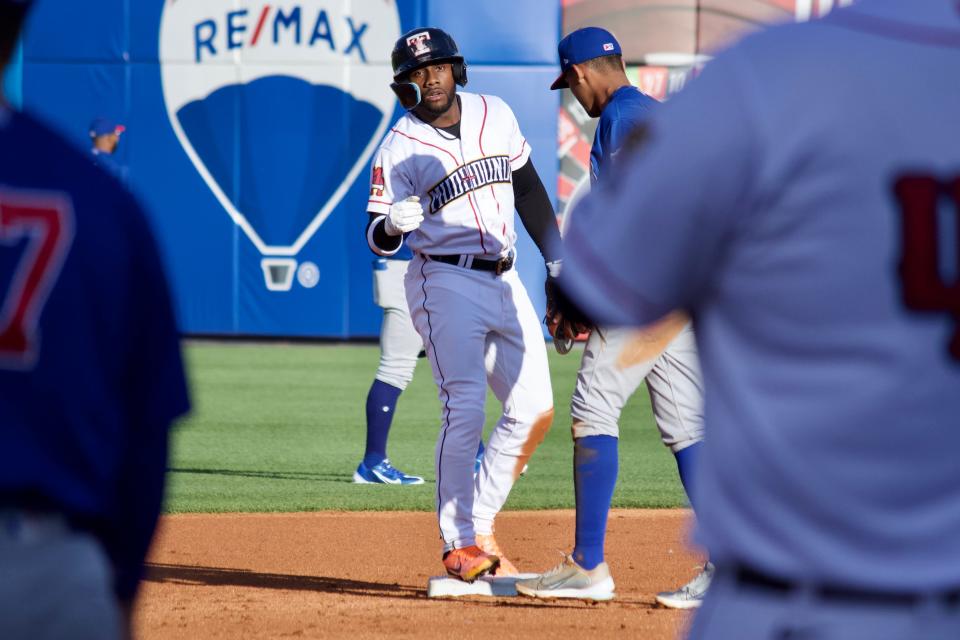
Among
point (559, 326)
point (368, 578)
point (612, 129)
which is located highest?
point (612, 129)

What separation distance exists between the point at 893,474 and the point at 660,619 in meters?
3.42

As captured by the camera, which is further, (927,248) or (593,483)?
(593,483)

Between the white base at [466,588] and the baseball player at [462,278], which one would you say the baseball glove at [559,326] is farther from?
the white base at [466,588]

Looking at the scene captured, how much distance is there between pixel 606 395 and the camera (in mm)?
4996

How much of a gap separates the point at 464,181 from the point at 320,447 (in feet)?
15.1

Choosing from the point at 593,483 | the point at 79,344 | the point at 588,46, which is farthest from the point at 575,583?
the point at 79,344

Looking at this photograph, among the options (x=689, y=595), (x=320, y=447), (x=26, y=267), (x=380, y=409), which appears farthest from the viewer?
(x=320, y=447)

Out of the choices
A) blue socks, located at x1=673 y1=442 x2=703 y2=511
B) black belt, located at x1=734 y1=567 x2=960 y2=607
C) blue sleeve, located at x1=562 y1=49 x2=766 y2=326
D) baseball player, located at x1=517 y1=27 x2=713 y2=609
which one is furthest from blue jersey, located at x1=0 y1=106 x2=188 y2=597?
blue socks, located at x1=673 y1=442 x2=703 y2=511

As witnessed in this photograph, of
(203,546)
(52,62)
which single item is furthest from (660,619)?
(52,62)

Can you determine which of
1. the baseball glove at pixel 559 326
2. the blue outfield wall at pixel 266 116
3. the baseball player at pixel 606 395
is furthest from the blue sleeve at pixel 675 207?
the blue outfield wall at pixel 266 116

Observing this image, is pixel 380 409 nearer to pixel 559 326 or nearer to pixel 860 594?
pixel 559 326

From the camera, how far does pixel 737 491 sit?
5.26 feet

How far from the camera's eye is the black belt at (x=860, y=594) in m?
1.56

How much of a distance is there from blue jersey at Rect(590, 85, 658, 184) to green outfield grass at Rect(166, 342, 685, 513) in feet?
9.40
